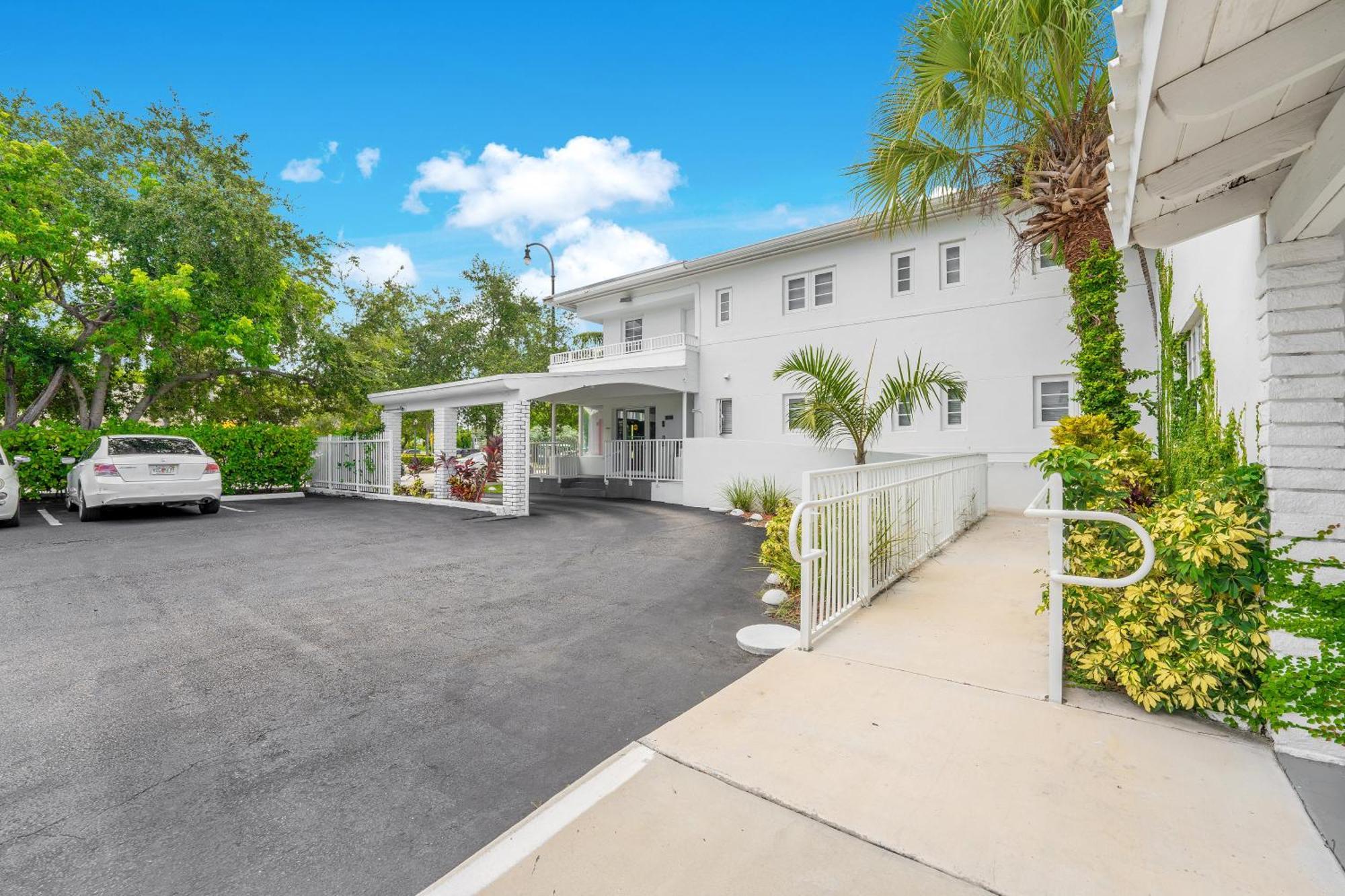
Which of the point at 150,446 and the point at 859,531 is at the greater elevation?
the point at 150,446

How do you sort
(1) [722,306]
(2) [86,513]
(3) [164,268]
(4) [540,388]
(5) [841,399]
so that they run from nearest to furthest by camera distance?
(5) [841,399] < (2) [86,513] < (4) [540,388] < (3) [164,268] < (1) [722,306]

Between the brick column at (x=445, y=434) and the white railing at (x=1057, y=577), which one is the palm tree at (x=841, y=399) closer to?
the white railing at (x=1057, y=577)

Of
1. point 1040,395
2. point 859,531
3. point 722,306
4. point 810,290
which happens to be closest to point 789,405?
point 810,290

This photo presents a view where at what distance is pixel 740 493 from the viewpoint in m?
12.3

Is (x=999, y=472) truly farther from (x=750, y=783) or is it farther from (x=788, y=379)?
(x=750, y=783)

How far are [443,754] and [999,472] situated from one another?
39.7 ft

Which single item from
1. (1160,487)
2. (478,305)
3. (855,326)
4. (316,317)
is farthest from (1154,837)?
(478,305)

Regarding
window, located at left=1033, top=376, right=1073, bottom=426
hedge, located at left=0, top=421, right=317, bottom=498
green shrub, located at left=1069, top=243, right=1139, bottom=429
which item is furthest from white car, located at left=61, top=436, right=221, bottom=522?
window, located at left=1033, top=376, right=1073, bottom=426

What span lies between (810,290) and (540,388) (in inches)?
296

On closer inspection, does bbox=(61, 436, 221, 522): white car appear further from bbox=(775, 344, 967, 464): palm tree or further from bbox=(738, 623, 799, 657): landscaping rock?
bbox=(738, 623, 799, 657): landscaping rock

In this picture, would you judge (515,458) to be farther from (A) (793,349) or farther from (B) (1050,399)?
(B) (1050,399)

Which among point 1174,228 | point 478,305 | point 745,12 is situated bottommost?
point 1174,228

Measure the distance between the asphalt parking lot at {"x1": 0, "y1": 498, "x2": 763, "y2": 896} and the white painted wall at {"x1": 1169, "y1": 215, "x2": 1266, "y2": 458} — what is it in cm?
341

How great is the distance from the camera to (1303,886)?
1.88 m
